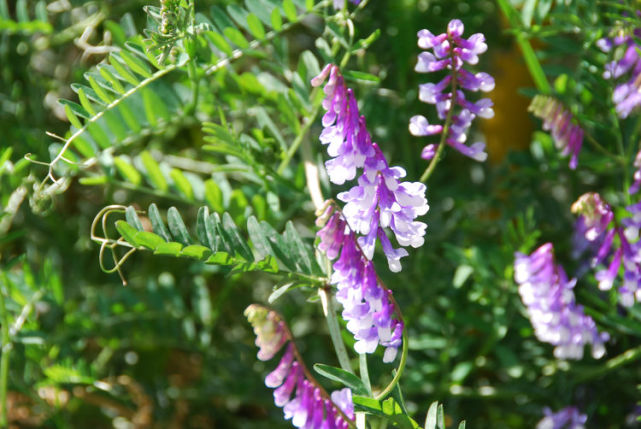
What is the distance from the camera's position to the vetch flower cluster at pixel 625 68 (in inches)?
31.3

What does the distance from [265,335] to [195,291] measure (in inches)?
20.9

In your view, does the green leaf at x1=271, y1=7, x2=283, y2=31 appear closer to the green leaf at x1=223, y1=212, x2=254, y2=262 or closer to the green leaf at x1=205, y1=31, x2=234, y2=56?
the green leaf at x1=205, y1=31, x2=234, y2=56

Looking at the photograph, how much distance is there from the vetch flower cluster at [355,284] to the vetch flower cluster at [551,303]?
9.0 inches

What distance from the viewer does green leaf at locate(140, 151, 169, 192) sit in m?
0.94

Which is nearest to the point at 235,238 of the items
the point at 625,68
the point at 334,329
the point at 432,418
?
the point at 334,329

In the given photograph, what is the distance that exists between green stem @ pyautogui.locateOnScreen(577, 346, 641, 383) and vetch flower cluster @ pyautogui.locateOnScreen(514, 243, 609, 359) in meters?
0.09

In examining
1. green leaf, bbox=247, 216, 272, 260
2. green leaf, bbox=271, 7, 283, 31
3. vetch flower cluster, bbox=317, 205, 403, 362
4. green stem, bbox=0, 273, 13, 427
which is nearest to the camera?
vetch flower cluster, bbox=317, 205, 403, 362

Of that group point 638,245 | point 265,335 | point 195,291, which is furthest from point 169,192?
point 638,245

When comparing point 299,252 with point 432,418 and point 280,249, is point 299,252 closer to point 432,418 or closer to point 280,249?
point 280,249

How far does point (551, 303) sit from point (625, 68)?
0.27m

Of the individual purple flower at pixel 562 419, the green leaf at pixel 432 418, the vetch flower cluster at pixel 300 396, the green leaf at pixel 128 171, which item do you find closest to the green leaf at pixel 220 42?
the green leaf at pixel 128 171

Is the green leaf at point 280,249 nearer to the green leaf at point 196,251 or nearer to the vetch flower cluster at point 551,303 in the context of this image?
the green leaf at point 196,251

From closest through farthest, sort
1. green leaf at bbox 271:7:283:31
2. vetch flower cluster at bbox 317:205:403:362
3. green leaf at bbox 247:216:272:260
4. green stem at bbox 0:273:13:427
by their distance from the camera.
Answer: vetch flower cluster at bbox 317:205:403:362 → green leaf at bbox 247:216:272:260 → green leaf at bbox 271:7:283:31 → green stem at bbox 0:273:13:427

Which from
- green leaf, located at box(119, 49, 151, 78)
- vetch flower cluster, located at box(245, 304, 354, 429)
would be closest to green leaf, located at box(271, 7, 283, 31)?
green leaf, located at box(119, 49, 151, 78)
